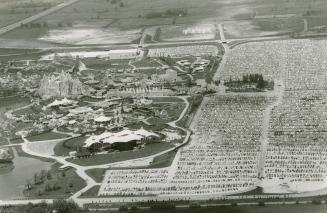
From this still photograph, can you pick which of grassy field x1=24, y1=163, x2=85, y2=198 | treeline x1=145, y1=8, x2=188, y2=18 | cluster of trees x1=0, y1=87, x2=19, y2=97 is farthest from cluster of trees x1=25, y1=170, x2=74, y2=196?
treeline x1=145, y1=8, x2=188, y2=18

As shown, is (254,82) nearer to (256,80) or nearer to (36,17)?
(256,80)

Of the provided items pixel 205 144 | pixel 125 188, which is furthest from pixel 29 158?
pixel 205 144

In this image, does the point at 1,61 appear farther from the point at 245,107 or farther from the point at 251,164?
the point at 251,164

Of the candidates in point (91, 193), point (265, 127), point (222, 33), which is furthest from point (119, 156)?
point (222, 33)

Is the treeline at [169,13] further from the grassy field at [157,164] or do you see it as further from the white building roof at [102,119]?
the grassy field at [157,164]

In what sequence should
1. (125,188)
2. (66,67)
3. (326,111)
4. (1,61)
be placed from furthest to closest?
(1,61), (66,67), (326,111), (125,188)

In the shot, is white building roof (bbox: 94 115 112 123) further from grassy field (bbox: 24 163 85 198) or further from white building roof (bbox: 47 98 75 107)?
grassy field (bbox: 24 163 85 198)
